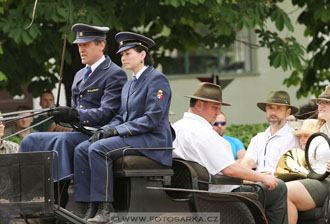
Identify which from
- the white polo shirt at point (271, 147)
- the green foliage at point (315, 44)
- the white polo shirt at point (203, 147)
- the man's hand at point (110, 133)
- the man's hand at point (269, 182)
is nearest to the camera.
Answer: the man's hand at point (110, 133)

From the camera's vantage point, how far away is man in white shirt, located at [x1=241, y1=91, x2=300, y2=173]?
7.63 metres

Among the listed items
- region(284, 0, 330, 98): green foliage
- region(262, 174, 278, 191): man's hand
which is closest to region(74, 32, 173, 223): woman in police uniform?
region(262, 174, 278, 191): man's hand

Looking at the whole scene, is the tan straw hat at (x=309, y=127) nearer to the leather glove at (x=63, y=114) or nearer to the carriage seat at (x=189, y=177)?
the carriage seat at (x=189, y=177)

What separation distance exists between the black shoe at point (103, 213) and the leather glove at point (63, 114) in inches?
24.8

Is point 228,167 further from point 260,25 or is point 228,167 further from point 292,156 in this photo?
point 260,25

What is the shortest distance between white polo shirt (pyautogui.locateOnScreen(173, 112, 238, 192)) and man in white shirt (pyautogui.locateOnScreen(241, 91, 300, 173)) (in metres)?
1.62

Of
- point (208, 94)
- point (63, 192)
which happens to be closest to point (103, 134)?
point (63, 192)

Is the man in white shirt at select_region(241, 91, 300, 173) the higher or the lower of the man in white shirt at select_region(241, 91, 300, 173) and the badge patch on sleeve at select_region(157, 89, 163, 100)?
the lower

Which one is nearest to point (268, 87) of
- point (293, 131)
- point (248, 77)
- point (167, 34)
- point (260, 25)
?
point (248, 77)

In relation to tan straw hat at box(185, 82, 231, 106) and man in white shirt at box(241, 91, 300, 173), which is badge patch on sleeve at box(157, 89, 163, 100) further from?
man in white shirt at box(241, 91, 300, 173)

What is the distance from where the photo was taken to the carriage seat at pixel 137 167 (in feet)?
18.1

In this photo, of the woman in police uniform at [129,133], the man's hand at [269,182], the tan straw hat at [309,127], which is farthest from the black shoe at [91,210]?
the tan straw hat at [309,127]

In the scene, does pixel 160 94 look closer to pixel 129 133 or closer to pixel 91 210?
pixel 129 133

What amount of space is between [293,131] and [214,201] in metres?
2.08
